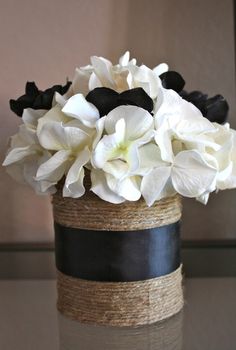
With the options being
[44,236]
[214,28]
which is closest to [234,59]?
[214,28]

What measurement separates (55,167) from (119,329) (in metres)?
0.22

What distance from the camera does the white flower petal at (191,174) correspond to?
25.3 inches

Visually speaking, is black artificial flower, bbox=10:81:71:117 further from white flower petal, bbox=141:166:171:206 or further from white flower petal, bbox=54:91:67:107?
white flower petal, bbox=141:166:171:206

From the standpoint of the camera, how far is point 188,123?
2.20ft

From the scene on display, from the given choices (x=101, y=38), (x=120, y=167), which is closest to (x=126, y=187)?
(x=120, y=167)

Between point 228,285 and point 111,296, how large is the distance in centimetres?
26

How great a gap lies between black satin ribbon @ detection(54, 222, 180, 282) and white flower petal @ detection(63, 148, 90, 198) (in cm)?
6

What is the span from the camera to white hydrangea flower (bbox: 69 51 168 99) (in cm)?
68

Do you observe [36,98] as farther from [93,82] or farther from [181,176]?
[181,176]

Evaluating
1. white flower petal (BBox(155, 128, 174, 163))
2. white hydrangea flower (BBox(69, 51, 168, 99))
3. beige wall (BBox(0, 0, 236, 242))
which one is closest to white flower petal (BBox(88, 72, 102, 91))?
white hydrangea flower (BBox(69, 51, 168, 99))

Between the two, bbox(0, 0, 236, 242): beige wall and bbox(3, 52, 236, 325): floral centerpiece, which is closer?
bbox(3, 52, 236, 325): floral centerpiece

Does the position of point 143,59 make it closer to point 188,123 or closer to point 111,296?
point 188,123

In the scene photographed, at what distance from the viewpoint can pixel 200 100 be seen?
739mm

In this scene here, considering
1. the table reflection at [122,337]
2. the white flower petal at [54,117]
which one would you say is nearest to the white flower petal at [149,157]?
the white flower petal at [54,117]
